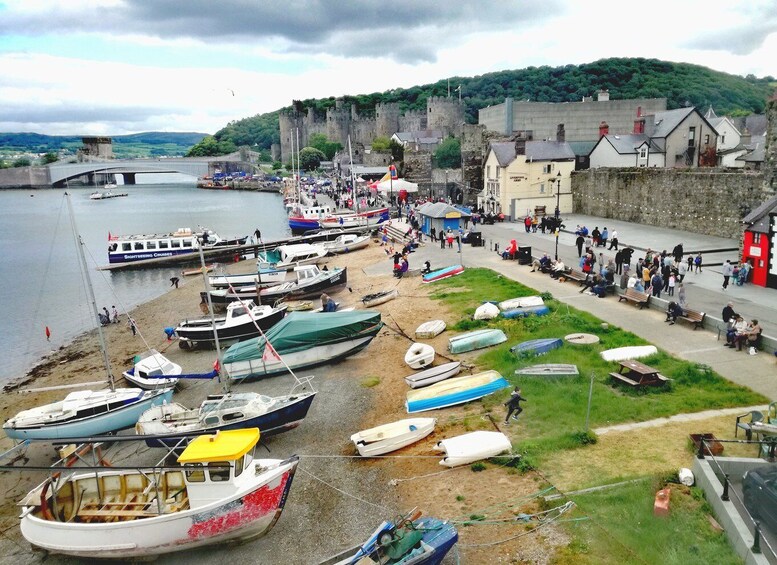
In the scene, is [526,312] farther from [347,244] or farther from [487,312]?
[347,244]

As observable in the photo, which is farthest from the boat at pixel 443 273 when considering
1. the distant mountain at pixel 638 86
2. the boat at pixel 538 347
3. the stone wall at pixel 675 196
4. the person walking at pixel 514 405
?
the distant mountain at pixel 638 86

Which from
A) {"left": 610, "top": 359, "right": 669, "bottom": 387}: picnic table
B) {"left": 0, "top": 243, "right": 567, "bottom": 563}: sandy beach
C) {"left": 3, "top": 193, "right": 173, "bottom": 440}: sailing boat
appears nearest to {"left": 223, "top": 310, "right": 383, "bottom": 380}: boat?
{"left": 0, "top": 243, "right": 567, "bottom": 563}: sandy beach

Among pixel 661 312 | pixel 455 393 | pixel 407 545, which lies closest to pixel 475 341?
pixel 455 393

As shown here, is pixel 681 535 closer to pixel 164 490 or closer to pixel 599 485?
pixel 599 485

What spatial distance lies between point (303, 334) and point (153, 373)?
21.6ft

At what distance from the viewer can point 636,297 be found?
911 inches

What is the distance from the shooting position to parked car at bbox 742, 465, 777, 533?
29.6 ft

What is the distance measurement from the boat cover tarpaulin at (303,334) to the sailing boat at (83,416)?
155 inches

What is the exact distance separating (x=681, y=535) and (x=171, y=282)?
43.3 metres

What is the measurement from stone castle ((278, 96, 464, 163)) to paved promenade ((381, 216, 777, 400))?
7065cm

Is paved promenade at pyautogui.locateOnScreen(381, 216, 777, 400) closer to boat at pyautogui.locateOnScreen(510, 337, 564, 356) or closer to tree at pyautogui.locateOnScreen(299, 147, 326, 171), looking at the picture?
boat at pyautogui.locateOnScreen(510, 337, 564, 356)

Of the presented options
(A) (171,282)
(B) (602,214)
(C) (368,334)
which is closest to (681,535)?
(C) (368,334)

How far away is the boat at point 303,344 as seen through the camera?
73.9 ft

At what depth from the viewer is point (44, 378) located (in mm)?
26656
